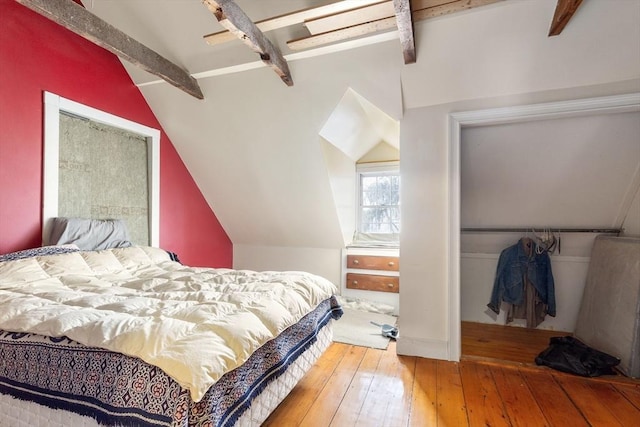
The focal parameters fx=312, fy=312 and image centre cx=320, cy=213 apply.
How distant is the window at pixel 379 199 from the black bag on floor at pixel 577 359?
6.48 ft

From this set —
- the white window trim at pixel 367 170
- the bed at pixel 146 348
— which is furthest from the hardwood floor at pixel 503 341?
the white window trim at pixel 367 170

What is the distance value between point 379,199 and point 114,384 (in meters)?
3.59

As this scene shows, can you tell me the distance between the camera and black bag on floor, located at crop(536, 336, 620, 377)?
7.13 feet

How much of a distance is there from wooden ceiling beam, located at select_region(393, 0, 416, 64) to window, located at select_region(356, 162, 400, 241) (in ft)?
6.43

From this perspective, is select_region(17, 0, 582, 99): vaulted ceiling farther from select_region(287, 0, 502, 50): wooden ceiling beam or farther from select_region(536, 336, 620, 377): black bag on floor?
select_region(536, 336, 620, 377): black bag on floor

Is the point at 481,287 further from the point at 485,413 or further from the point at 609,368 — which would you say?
the point at 485,413

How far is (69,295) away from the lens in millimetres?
1562

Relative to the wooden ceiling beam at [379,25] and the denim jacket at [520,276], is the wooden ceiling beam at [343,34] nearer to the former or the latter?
the wooden ceiling beam at [379,25]

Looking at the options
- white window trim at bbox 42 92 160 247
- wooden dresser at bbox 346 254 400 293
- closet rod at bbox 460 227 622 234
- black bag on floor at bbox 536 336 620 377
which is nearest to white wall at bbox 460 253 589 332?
closet rod at bbox 460 227 622 234

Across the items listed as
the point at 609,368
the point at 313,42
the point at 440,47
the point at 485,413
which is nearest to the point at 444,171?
the point at 440,47

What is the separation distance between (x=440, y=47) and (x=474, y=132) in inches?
36.7

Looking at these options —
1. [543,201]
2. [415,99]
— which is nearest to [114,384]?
[415,99]

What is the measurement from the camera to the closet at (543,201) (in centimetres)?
253

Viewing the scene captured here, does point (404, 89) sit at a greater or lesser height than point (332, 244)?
greater
